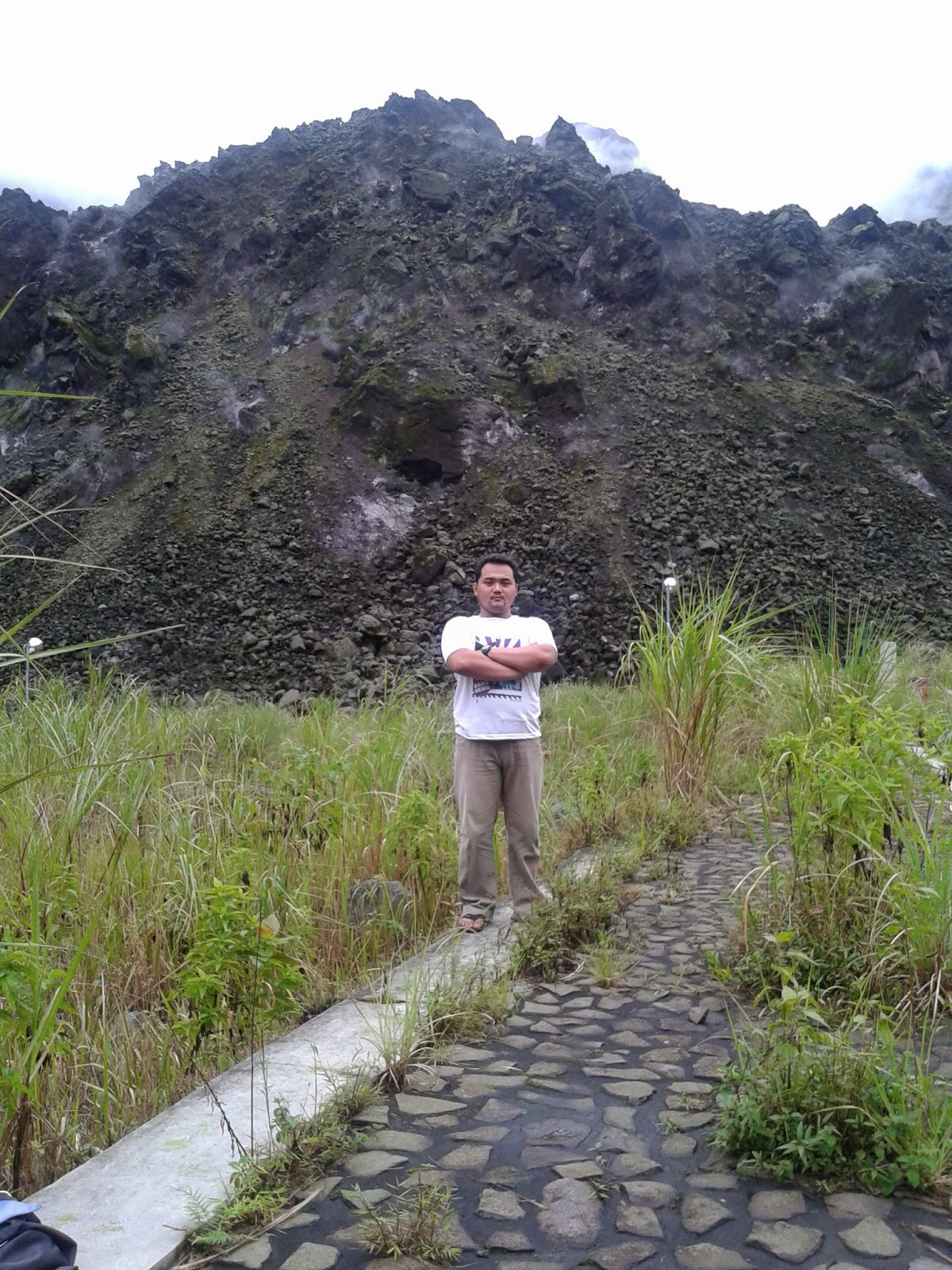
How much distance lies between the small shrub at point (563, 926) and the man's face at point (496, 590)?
3.84 ft

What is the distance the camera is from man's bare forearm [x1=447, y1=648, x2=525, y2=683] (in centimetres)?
404

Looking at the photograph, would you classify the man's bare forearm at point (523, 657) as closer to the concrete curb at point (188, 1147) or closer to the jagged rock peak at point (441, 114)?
the concrete curb at point (188, 1147)

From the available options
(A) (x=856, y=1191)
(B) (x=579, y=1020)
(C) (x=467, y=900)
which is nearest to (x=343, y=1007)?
(B) (x=579, y=1020)

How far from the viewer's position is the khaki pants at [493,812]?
13.6ft

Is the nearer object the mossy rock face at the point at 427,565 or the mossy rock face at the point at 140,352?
the mossy rock face at the point at 427,565

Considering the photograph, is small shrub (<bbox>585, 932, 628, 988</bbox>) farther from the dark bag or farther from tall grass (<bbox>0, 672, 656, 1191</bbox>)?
the dark bag

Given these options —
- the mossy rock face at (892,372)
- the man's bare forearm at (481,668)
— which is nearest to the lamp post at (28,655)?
the man's bare forearm at (481,668)

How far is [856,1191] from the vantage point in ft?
6.56

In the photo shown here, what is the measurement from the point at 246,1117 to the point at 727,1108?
3.62ft

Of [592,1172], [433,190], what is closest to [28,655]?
[592,1172]

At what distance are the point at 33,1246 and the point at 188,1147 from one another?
0.54 m

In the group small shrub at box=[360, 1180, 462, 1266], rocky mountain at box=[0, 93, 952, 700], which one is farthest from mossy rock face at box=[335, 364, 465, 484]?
small shrub at box=[360, 1180, 462, 1266]

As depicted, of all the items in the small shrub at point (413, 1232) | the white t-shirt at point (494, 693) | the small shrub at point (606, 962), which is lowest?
the small shrub at point (606, 962)

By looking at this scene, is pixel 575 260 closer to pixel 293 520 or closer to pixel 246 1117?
pixel 293 520
